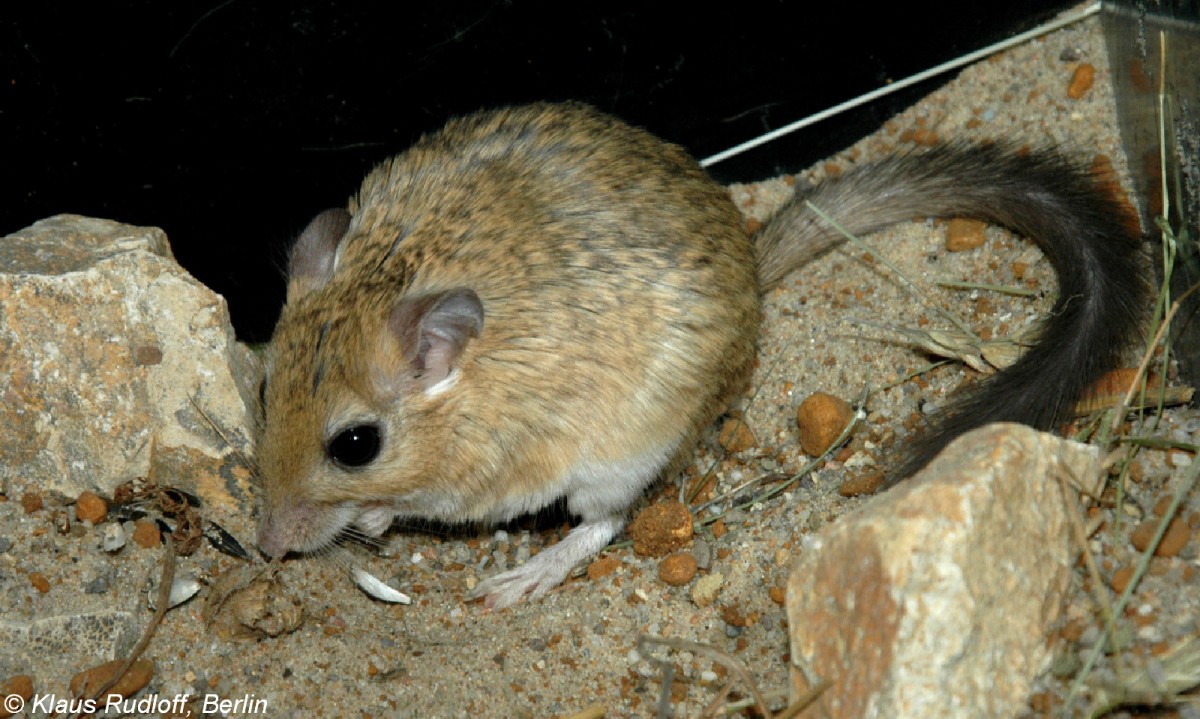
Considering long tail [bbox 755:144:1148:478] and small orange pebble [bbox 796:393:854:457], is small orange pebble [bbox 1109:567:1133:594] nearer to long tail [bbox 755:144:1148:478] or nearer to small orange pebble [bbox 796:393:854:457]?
long tail [bbox 755:144:1148:478]

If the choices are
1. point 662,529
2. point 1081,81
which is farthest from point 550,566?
point 1081,81

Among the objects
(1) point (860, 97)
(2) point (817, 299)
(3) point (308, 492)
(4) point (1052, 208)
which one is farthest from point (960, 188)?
(3) point (308, 492)

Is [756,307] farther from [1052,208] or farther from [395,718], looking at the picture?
[395,718]

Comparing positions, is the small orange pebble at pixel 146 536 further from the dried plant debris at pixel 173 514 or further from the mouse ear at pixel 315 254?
the mouse ear at pixel 315 254

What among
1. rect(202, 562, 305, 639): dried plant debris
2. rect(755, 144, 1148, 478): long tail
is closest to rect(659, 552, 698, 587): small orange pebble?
rect(755, 144, 1148, 478): long tail

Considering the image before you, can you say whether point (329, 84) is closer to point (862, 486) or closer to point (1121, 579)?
point (862, 486)

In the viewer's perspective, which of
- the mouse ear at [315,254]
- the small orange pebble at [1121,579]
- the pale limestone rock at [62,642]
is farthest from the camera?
the mouse ear at [315,254]

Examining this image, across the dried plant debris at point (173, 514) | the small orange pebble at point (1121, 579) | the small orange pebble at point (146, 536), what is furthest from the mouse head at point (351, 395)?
→ the small orange pebble at point (1121, 579)
